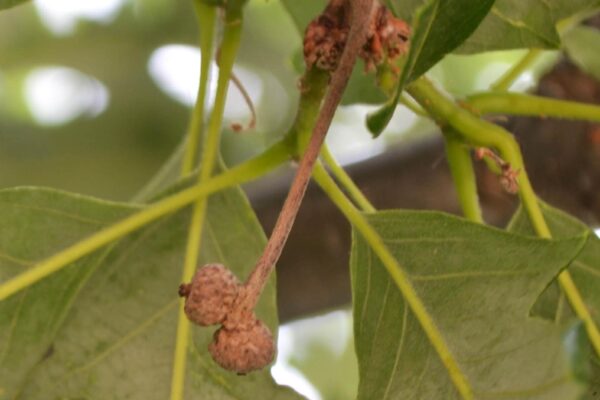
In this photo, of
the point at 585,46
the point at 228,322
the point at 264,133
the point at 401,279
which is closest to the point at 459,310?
the point at 401,279

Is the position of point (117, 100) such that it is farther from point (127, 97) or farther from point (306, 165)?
point (306, 165)

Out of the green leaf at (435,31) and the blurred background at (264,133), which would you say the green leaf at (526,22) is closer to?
the green leaf at (435,31)

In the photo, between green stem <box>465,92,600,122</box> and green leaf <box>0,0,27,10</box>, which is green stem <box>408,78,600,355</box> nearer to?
green stem <box>465,92,600,122</box>

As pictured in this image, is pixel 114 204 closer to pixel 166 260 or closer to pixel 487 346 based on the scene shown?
pixel 166 260

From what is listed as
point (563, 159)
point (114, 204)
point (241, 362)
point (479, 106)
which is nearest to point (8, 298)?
point (114, 204)

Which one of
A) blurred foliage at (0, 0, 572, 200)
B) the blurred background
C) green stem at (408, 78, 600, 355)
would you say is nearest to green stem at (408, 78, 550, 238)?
green stem at (408, 78, 600, 355)
